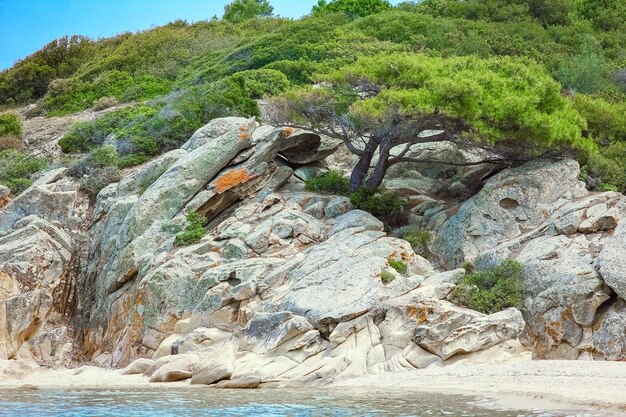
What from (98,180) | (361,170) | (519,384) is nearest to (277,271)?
(361,170)

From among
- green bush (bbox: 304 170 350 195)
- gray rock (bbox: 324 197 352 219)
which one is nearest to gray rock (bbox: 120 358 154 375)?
gray rock (bbox: 324 197 352 219)

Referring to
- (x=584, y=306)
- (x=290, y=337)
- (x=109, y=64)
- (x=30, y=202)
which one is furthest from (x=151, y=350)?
(x=109, y=64)

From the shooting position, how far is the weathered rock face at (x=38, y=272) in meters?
23.6

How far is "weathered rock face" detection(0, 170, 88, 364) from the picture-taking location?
23578 millimetres

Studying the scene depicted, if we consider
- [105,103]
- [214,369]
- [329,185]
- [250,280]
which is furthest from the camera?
[105,103]

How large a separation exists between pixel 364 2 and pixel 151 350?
A: 43741mm

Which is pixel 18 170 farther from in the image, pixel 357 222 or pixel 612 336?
pixel 612 336

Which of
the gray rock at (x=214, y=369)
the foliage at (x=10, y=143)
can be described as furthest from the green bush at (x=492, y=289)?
the foliage at (x=10, y=143)

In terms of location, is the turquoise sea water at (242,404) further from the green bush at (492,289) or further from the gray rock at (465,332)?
the green bush at (492,289)

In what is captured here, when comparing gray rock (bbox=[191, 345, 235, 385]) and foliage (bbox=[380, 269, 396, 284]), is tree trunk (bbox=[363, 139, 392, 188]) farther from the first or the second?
gray rock (bbox=[191, 345, 235, 385])

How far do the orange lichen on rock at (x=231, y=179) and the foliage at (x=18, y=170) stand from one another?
38.2 ft

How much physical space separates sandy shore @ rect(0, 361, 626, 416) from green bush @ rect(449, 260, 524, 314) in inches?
102

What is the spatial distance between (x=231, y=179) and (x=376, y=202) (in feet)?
17.1

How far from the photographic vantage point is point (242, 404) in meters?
15.0
